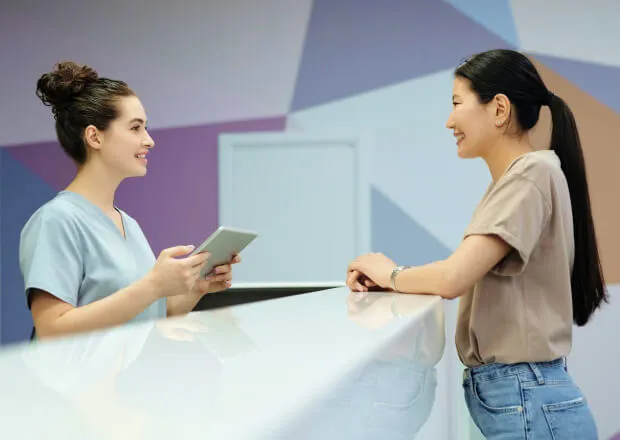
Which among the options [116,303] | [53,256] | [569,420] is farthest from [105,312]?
[569,420]

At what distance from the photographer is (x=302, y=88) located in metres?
4.34

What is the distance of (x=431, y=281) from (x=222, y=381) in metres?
0.89

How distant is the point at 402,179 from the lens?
13.8 ft

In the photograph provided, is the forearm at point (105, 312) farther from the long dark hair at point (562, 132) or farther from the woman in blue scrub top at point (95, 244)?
the long dark hair at point (562, 132)

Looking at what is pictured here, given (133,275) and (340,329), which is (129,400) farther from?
(133,275)

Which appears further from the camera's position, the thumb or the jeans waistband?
the thumb

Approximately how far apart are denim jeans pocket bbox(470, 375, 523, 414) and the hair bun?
4.09 feet

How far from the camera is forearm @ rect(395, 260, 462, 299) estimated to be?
1.18 meters

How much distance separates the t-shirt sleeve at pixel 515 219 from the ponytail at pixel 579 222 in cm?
16

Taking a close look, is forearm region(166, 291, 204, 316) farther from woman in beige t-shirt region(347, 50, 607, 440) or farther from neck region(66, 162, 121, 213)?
woman in beige t-shirt region(347, 50, 607, 440)

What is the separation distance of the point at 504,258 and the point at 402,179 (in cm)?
298

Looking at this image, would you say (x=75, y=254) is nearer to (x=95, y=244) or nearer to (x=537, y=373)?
(x=95, y=244)

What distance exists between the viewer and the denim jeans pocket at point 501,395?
1192 millimetres

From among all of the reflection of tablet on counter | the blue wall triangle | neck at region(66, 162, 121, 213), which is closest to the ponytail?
the reflection of tablet on counter
